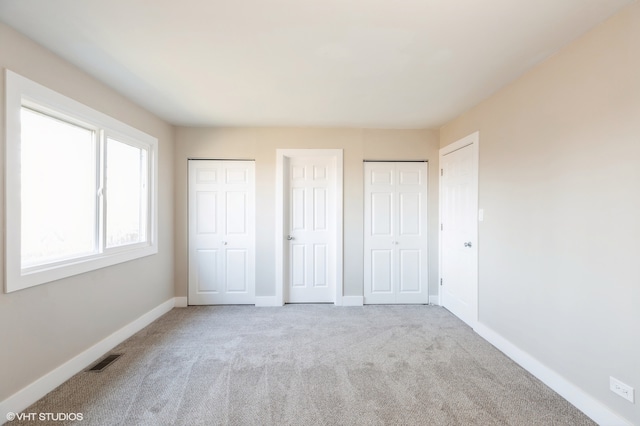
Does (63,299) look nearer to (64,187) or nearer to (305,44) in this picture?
(64,187)

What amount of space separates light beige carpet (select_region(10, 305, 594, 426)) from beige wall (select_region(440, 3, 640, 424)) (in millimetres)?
425

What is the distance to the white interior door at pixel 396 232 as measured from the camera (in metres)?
3.96

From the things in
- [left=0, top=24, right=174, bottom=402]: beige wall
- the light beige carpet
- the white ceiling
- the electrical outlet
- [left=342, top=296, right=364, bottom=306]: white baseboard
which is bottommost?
the light beige carpet

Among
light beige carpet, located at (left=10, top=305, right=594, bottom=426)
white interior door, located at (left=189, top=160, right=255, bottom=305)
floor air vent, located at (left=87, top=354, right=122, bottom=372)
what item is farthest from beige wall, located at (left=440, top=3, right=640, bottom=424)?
floor air vent, located at (left=87, top=354, right=122, bottom=372)

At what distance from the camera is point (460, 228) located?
3.40 m

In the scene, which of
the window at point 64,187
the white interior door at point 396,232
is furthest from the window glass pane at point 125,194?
the white interior door at point 396,232

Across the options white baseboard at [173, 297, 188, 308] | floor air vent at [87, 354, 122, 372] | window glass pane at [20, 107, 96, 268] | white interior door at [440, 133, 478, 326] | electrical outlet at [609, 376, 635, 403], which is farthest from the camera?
white baseboard at [173, 297, 188, 308]

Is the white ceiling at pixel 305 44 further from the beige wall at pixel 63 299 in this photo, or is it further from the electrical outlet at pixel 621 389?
the electrical outlet at pixel 621 389

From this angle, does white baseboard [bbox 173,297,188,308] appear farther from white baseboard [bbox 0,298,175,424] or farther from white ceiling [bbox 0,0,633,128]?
white ceiling [bbox 0,0,633,128]

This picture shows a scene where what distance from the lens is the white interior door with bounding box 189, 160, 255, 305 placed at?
390 centimetres

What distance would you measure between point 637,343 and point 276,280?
336 centimetres

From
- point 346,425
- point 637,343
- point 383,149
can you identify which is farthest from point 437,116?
point 346,425

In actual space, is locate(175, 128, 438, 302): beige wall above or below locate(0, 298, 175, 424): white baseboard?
above

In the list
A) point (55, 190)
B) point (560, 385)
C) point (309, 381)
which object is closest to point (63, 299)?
point (55, 190)
